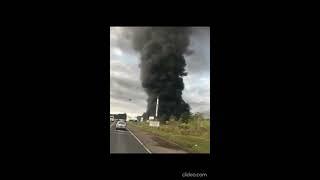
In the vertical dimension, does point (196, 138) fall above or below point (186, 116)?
below

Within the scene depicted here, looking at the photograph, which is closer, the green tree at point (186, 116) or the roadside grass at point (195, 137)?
the roadside grass at point (195, 137)

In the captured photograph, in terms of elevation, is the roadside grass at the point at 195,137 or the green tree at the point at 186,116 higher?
the green tree at the point at 186,116

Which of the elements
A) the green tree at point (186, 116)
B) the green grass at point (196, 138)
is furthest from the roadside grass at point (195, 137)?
the green tree at point (186, 116)

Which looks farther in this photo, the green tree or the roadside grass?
the green tree

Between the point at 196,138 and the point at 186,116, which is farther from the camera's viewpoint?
the point at 186,116

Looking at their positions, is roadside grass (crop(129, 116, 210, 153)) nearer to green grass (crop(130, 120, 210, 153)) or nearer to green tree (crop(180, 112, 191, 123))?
green grass (crop(130, 120, 210, 153))

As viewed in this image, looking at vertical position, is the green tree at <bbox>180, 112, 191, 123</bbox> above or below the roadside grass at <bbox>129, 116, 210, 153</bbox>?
above

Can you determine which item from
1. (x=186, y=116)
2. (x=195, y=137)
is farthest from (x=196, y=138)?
(x=186, y=116)

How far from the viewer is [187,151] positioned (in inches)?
348

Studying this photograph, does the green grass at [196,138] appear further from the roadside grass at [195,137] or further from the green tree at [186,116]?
the green tree at [186,116]

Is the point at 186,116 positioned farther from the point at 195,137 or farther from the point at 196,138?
the point at 196,138

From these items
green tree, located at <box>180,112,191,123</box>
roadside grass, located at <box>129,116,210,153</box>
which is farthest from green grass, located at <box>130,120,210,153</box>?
green tree, located at <box>180,112,191,123</box>
